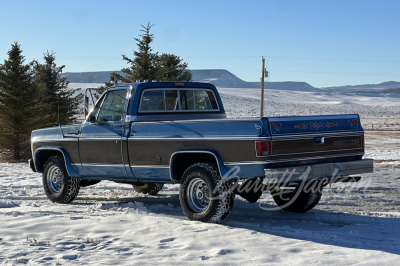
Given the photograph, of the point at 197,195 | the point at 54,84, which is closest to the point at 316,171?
the point at 197,195

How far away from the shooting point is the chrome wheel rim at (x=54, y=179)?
9258mm

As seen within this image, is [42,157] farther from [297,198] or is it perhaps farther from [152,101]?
[297,198]

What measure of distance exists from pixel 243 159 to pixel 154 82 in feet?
8.11

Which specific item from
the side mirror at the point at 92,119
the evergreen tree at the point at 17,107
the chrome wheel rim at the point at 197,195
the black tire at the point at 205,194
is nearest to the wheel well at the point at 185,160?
the black tire at the point at 205,194

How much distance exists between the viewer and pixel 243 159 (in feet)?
20.8

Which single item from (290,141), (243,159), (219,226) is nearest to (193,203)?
(219,226)

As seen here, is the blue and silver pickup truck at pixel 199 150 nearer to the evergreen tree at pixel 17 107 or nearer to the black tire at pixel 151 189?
the black tire at pixel 151 189

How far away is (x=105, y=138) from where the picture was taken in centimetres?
808

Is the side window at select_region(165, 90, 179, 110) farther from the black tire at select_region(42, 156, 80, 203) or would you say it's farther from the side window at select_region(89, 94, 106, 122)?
the black tire at select_region(42, 156, 80, 203)

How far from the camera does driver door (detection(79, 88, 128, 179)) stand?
793 centimetres

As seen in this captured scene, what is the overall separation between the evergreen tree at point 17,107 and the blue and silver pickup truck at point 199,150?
47.0 ft

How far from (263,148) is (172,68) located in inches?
1183

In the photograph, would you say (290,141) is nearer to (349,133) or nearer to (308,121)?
(308,121)

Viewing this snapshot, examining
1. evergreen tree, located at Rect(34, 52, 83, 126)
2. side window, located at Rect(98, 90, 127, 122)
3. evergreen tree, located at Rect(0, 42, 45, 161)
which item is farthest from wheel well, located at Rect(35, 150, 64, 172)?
evergreen tree, located at Rect(34, 52, 83, 126)
